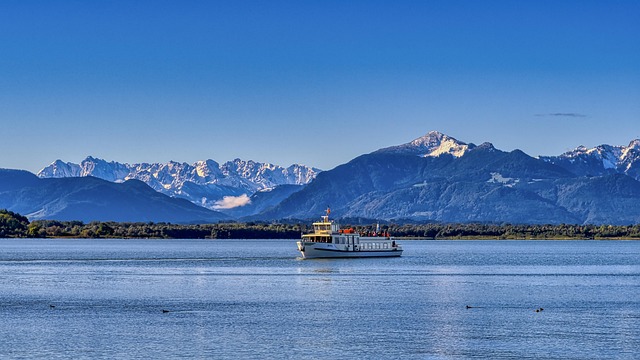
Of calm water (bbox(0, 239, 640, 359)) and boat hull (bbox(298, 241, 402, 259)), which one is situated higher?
boat hull (bbox(298, 241, 402, 259))

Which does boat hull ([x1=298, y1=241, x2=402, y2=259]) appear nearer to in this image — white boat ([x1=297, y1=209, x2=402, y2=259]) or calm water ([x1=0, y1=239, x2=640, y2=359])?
white boat ([x1=297, y1=209, x2=402, y2=259])

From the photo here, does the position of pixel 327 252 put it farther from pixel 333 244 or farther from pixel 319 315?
pixel 319 315

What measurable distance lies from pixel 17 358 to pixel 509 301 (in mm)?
46227

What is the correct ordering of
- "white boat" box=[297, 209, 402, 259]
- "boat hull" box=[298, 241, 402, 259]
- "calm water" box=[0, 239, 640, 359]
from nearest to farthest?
"calm water" box=[0, 239, 640, 359]
"boat hull" box=[298, 241, 402, 259]
"white boat" box=[297, 209, 402, 259]

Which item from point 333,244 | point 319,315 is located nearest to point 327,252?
point 333,244

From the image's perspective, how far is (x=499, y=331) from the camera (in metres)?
71.8

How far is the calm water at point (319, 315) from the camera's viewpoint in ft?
209

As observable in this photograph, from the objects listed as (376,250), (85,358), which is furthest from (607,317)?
(376,250)

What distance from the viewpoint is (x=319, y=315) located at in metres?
81.7

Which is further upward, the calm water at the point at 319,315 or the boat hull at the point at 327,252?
the boat hull at the point at 327,252

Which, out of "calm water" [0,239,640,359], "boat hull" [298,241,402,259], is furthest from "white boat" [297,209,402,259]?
"calm water" [0,239,640,359]

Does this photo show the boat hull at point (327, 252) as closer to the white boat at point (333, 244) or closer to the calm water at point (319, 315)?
the white boat at point (333, 244)

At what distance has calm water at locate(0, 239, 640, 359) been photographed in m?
63.8

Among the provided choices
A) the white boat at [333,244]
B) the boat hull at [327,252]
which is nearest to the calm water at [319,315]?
the boat hull at [327,252]
